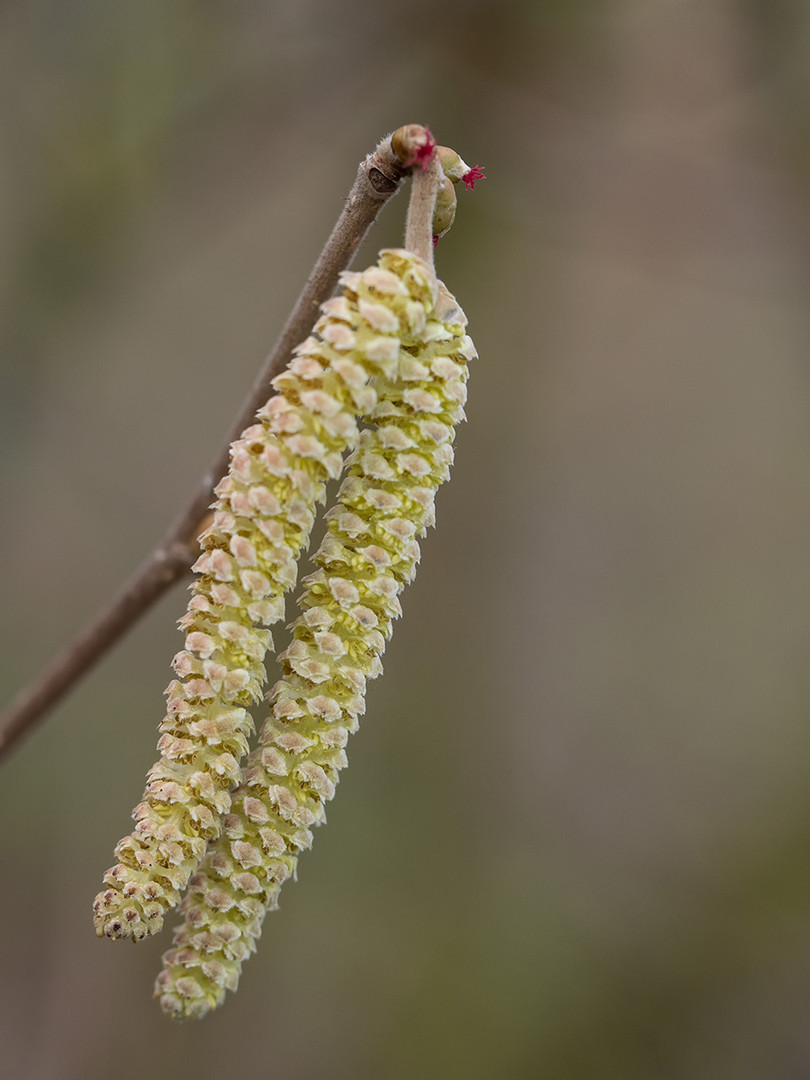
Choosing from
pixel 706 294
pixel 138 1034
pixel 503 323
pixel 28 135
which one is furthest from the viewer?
pixel 706 294

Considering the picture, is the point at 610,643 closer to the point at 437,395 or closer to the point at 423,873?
the point at 423,873

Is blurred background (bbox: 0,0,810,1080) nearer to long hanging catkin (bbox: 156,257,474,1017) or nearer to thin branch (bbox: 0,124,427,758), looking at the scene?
thin branch (bbox: 0,124,427,758)

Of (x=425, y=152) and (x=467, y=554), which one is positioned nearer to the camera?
(x=425, y=152)

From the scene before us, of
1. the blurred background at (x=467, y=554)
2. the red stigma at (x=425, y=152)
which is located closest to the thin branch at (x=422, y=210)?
the red stigma at (x=425, y=152)

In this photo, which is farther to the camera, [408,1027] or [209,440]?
[209,440]

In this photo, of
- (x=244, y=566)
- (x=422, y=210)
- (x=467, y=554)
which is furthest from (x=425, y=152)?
(x=467, y=554)

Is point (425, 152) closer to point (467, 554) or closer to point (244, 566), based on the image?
point (244, 566)

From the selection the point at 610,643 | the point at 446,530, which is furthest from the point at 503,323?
the point at 610,643
